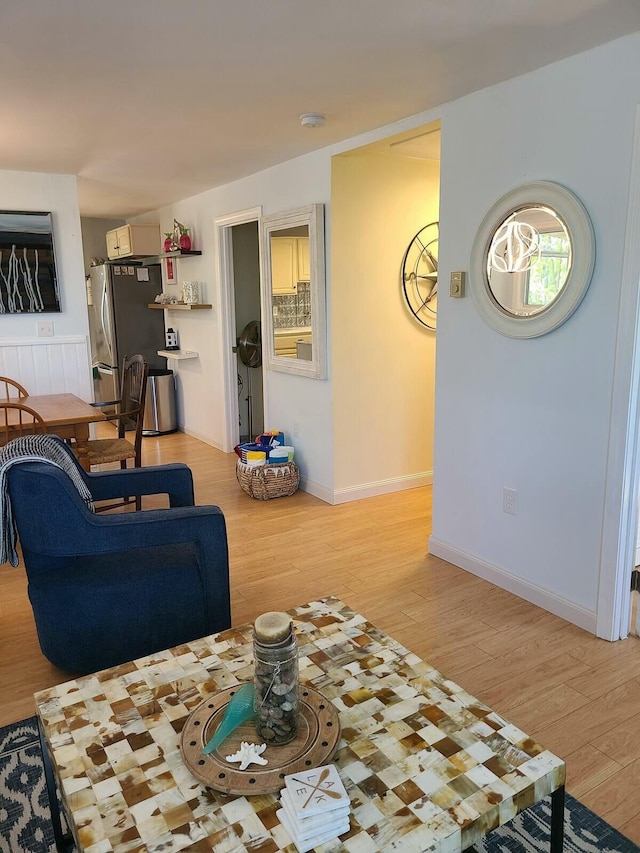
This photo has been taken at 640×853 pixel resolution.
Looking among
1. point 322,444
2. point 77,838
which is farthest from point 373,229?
point 77,838

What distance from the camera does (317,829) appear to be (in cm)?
115

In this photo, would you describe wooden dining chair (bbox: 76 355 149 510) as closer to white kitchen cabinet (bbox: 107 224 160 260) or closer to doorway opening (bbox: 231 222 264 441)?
doorway opening (bbox: 231 222 264 441)

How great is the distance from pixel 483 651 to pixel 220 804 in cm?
159

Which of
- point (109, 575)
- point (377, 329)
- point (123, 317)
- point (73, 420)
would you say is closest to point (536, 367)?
point (377, 329)

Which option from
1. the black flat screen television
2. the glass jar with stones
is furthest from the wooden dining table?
the glass jar with stones

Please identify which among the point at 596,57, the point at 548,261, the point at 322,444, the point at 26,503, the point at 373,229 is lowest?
the point at 322,444

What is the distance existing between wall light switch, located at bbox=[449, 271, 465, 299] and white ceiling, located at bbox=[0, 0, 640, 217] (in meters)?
0.82

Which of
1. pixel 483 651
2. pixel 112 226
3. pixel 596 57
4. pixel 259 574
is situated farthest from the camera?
pixel 112 226

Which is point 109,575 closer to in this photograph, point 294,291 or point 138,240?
point 294,291

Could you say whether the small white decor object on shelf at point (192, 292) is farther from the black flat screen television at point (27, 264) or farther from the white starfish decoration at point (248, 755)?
the white starfish decoration at point (248, 755)

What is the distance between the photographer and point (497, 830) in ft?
5.68

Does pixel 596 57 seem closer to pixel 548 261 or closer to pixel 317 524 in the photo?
pixel 548 261

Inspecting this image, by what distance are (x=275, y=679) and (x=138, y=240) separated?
5.82 metres

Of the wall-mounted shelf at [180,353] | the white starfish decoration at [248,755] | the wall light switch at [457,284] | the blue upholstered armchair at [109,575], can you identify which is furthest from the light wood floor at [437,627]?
the wall-mounted shelf at [180,353]
